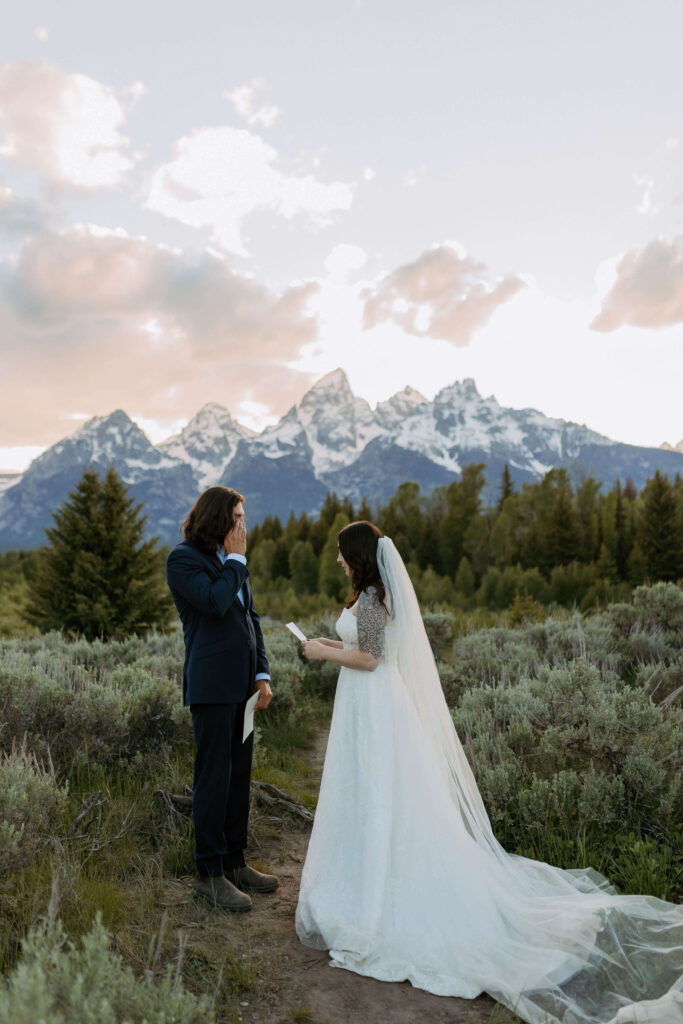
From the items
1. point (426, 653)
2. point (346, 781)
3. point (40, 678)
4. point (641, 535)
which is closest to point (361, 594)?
point (426, 653)

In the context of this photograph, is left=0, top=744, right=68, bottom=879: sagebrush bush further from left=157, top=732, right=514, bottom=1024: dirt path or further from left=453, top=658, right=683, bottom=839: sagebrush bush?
left=453, top=658, right=683, bottom=839: sagebrush bush

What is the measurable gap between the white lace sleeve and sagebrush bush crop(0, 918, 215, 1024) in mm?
1914

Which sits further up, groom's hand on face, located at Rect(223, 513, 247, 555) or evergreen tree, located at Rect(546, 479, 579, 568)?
evergreen tree, located at Rect(546, 479, 579, 568)

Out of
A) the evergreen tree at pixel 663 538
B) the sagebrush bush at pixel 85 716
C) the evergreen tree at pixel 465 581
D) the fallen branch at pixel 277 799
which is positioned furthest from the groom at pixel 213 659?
the evergreen tree at pixel 465 581

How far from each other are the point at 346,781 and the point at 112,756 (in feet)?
7.00

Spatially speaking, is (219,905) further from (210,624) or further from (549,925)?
(549,925)

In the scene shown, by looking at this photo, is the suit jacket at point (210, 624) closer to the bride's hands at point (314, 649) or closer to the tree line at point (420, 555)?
the bride's hands at point (314, 649)

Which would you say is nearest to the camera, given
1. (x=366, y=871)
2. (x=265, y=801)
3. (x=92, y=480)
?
(x=366, y=871)

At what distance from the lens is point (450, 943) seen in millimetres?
3004

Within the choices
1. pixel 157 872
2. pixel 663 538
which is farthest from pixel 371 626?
pixel 663 538

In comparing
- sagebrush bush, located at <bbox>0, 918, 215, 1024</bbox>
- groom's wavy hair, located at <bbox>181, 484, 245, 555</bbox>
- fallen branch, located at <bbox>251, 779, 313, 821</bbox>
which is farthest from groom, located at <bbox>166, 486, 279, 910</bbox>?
sagebrush bush, located at <bbox>0, 918, 215, 1024</bbox>

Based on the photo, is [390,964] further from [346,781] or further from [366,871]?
[346,781]

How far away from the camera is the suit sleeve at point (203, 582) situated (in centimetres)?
331

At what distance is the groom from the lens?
3.40 m
